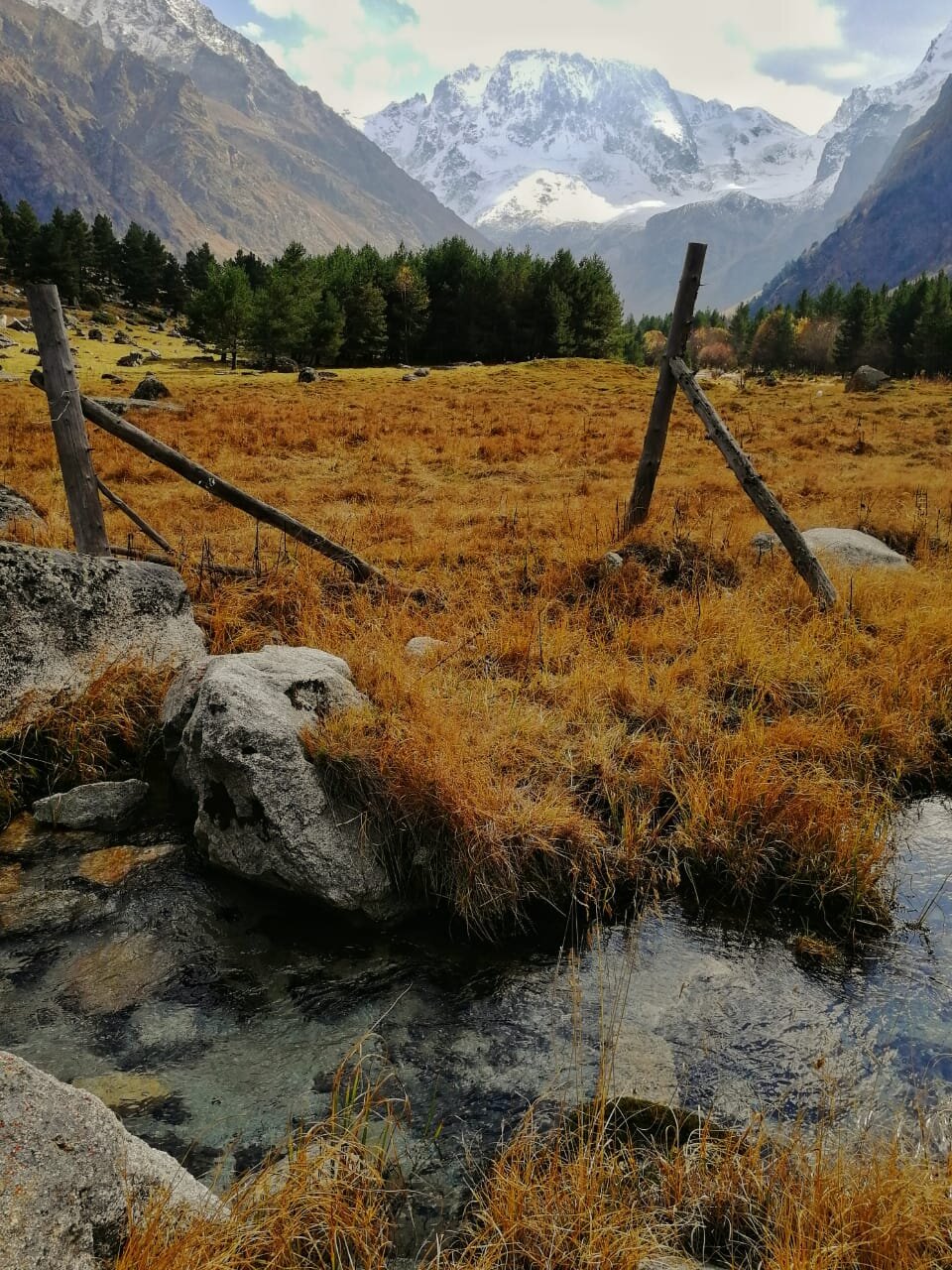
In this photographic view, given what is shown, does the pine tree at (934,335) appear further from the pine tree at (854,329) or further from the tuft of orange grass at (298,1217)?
the tuft of orange grass at (298,1217)

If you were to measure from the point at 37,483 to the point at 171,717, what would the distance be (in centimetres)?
1118

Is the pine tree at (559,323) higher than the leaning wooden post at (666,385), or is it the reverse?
the pine tree at (559,323)

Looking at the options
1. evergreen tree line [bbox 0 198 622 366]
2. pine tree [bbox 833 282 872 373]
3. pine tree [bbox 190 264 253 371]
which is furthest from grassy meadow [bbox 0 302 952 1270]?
pine tree [bbox 833 282 872 373]

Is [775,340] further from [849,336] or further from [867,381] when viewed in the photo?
[867,381]

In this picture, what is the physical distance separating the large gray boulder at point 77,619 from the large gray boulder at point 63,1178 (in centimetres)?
390

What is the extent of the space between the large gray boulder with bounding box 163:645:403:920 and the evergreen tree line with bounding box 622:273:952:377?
243ft

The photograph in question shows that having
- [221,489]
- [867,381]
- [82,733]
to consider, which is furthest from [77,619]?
[867,381]

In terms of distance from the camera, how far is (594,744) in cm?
→ 581

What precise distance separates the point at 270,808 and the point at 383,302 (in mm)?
72801

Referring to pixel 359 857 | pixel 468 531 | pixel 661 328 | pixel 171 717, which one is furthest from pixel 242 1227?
pixel 661 328

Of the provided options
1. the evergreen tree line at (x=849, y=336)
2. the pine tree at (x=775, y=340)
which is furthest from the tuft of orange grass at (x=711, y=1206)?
the pine tree at (x=775, y=340)

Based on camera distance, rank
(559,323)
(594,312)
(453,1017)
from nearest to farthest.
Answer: (453,1017), (559,323), (594,312)

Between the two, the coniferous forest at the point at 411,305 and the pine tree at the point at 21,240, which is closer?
the coniferous forest at the point at 411,305

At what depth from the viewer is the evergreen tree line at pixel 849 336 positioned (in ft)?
255
